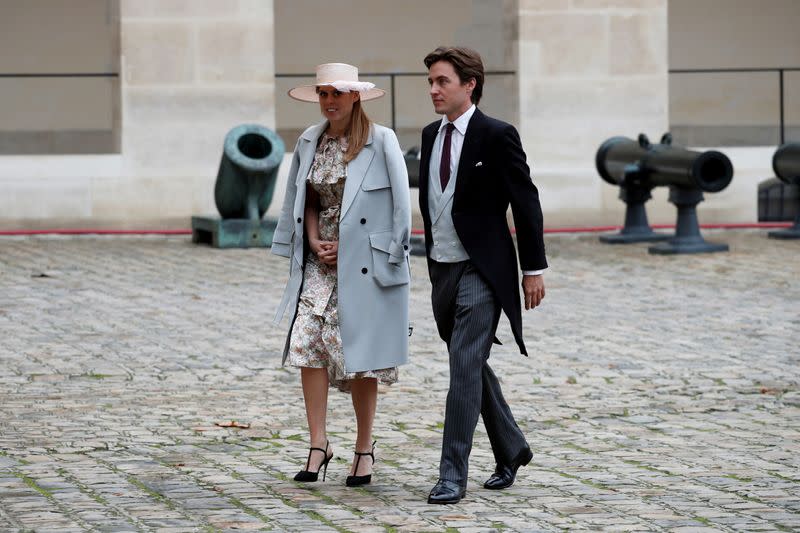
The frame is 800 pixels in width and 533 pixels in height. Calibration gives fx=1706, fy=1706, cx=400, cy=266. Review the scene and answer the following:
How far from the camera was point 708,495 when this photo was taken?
6531 mm

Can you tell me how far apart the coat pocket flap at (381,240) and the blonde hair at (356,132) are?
1.04ft

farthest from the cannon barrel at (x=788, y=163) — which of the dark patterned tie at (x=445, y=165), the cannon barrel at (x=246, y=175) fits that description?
the dark patterned tie at (x=445, y=165)

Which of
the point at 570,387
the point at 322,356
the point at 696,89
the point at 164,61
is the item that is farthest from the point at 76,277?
the point at 696,89

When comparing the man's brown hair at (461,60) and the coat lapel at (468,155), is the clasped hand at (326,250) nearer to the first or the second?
the coat lapel at (468,155)

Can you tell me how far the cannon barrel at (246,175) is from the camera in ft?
56.6

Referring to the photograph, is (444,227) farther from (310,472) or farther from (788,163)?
(788,163)

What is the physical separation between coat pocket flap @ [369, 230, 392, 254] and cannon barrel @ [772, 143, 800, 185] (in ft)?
38.9

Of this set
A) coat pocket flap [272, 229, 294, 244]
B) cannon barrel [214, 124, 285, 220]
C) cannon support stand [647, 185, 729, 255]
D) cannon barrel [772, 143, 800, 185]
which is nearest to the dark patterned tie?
coat pocket flap [272, 229, 294, 244]

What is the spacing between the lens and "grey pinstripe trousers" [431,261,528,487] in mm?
6480

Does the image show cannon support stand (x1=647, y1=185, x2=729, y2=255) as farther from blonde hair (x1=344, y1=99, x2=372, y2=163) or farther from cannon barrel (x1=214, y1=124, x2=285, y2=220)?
blonde hair (x1=344, y1=99, x2=372, y2=163)

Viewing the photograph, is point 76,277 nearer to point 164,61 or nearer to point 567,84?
point 164,61

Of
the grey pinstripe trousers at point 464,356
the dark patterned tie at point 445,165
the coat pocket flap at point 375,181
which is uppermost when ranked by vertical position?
the dark patterned tie at point 445,165

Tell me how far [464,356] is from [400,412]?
207 centimetres

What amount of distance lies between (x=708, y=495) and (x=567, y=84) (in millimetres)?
13682
